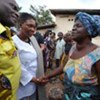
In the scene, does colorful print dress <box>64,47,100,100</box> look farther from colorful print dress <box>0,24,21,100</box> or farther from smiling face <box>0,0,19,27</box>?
smiling face <box>0,0,19,27</box>

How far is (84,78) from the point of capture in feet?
12.8

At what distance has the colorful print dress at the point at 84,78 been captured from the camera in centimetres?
388

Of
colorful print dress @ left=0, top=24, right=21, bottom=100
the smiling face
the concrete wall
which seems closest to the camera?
colorful print dress @ left=0, top=24, right=21, bottom=100

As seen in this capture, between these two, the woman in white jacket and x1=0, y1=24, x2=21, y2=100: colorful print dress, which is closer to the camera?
x1=0, y1=24, x2=21, y2=100: colorful print dress

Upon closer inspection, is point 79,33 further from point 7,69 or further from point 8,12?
point 7,69

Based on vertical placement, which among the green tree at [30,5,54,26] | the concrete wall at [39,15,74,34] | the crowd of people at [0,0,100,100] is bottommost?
the green tree at [30,5,54,26]

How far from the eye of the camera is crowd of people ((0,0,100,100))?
312cm

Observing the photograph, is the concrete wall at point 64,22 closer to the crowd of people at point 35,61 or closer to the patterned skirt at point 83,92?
the crowd of people at point 35,61

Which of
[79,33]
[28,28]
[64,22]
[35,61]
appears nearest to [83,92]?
[79,33]

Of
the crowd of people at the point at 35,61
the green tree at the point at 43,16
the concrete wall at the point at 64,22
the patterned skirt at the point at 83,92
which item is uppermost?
the crowd of people at the point at 35,61

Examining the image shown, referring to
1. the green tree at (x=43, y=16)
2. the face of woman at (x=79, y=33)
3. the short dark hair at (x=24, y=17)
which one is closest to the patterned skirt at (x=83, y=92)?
the face of woman at (x=79, y=33)

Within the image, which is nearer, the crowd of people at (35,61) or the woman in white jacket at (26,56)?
the crowd of people at (35,61)

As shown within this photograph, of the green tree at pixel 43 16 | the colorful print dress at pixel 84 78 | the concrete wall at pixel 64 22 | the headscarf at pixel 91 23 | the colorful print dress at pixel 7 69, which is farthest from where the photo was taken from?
the green tree at pixel 43 16

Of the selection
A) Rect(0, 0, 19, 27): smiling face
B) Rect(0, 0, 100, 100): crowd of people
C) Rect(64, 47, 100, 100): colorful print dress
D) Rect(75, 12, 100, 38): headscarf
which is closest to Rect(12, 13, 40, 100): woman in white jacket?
Rect(0, 0, 100, 100): crowd of people
